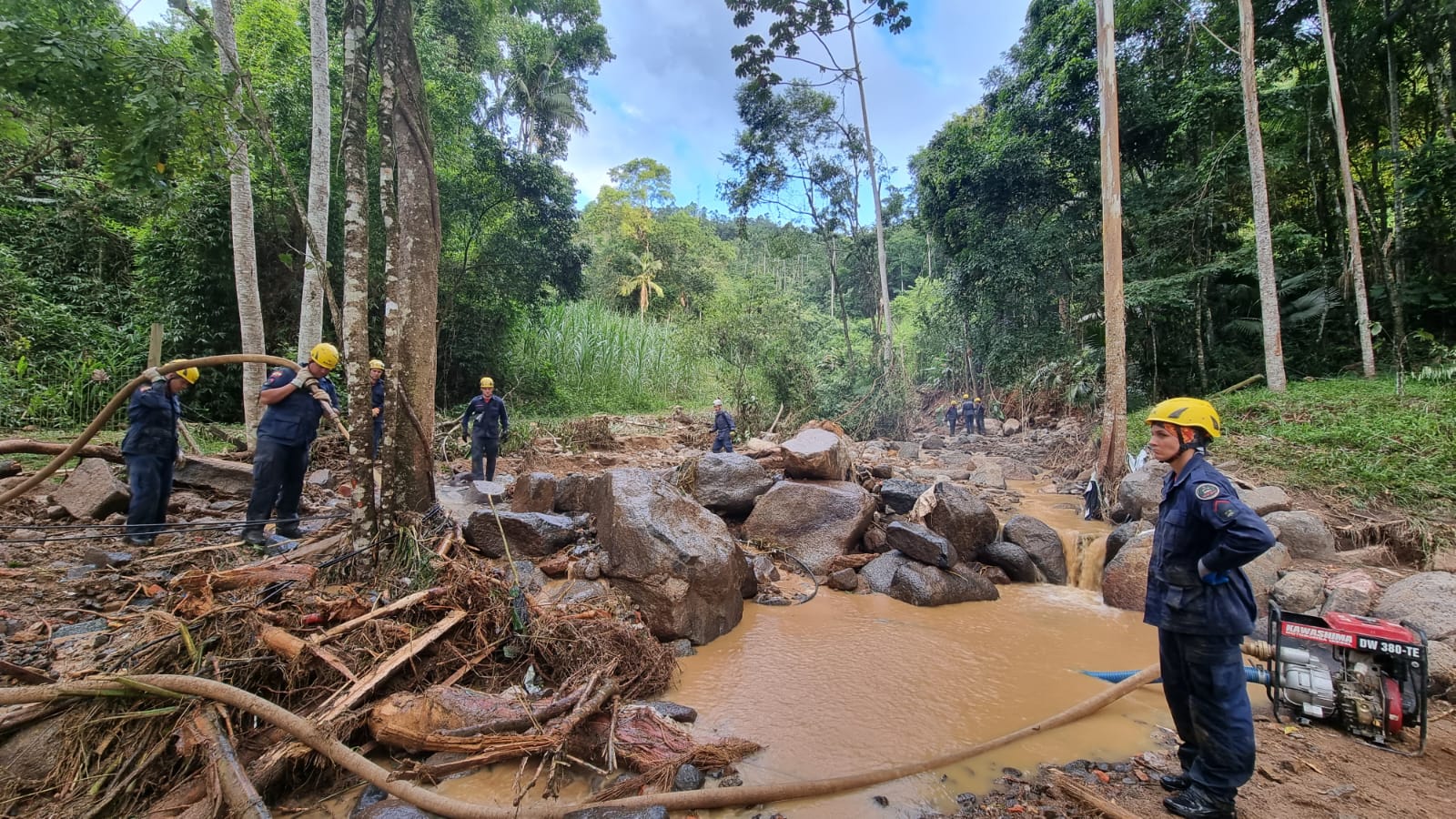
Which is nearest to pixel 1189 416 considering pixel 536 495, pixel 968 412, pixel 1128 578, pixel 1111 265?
pixel 1128 578

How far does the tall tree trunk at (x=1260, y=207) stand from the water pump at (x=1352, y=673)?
10.1 m

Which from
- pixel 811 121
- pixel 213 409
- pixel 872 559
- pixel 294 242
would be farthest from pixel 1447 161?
pixel 213 409

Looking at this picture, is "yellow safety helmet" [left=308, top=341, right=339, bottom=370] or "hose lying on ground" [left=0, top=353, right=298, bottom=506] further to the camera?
"yellow safety helmet" [left=308, top=341, right=339, bottom=370]

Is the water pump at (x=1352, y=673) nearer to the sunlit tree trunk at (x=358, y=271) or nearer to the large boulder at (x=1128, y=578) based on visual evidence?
the large boulder at (x=1128, y=578)

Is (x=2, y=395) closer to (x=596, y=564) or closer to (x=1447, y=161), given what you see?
(x=596, y=564)

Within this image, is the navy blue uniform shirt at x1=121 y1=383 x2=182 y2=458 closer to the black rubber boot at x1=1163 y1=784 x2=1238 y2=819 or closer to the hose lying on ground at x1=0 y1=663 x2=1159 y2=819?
the hose lying on ground at x1=0 y1=663 x2=1159 y2=819

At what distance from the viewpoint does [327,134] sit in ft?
28.4

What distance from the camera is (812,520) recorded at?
7.01m

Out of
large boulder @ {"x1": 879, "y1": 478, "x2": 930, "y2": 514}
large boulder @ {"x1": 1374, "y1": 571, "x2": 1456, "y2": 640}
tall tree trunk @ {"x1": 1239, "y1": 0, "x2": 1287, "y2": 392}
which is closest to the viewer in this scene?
Result: large boulder @ {"x1": 1374, "y1": 571, "x2": 1456, "y2": 640}

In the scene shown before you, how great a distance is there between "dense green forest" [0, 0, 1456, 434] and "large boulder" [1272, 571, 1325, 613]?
24.8ft

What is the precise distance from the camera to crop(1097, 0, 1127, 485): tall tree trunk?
914 cm

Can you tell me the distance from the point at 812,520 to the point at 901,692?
2973 millimetres

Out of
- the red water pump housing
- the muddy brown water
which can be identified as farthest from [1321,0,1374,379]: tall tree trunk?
the red water pump housing

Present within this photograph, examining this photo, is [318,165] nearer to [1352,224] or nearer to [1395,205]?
[1352,224]
